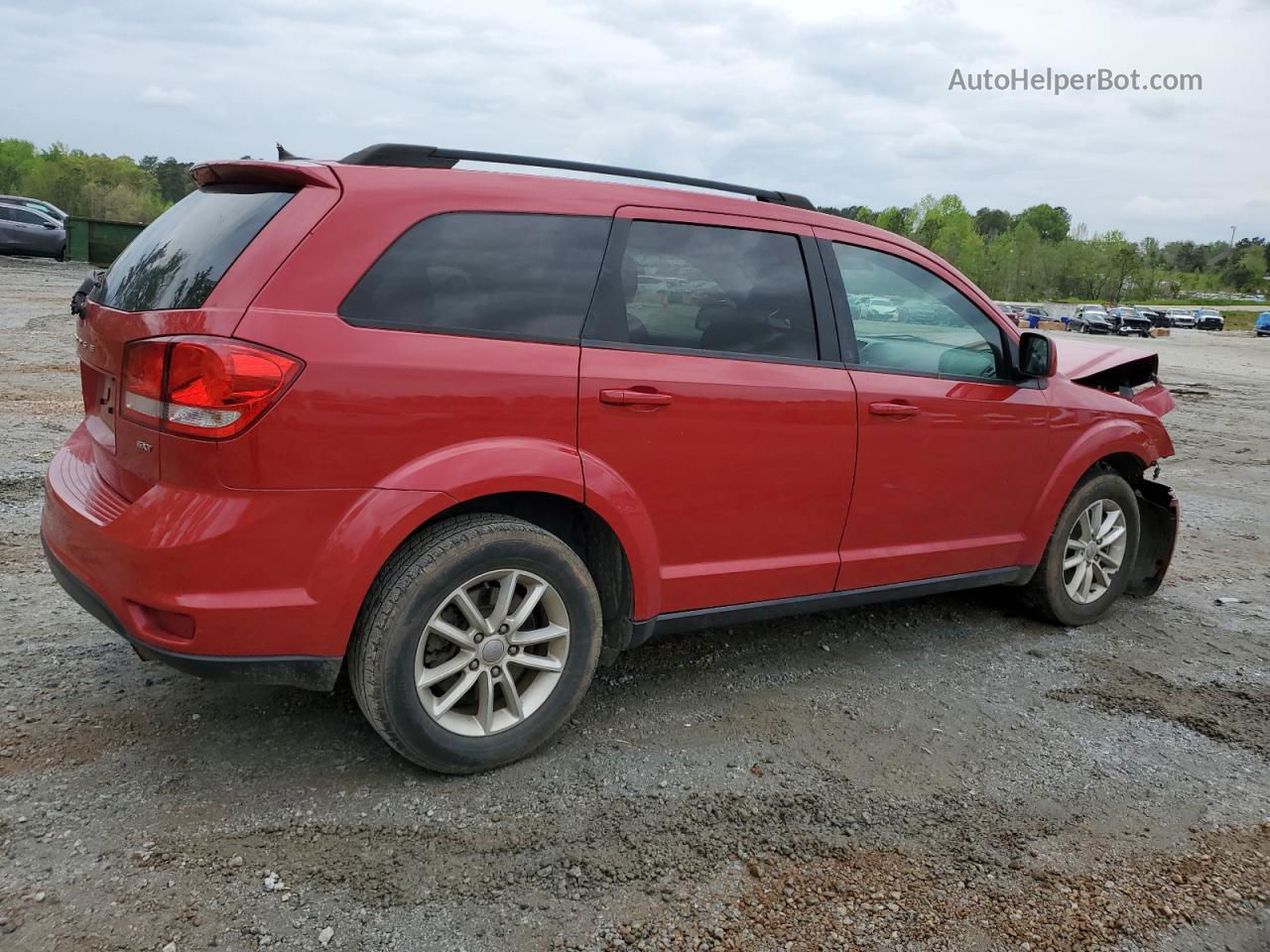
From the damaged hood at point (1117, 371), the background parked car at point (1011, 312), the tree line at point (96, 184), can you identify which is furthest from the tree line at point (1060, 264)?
the damaged hood at point (1117, 371)

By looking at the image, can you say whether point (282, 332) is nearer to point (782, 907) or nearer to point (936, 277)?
point (782, 907)

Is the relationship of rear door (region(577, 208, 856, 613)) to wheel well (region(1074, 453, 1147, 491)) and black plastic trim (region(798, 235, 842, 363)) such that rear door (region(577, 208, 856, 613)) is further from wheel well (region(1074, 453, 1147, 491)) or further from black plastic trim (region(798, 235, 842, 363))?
wheel well (region(1074, 453, 1147, 491))

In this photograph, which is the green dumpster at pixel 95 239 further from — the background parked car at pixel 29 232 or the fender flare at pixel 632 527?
the fender flare at pixel 632 527

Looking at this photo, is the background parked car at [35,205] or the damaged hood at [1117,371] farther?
the background parked car at [35,205]

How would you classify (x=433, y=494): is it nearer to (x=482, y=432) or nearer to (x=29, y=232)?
(x=482, y=432)

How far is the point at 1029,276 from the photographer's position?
110000 millimetres

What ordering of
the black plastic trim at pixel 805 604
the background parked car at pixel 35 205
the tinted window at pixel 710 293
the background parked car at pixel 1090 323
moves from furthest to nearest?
the background parked car at pixel 1090 323, the background parked car at pixel 35 205, the black plastic trim at pixel 805 604, the tinted window at pixel 710 293

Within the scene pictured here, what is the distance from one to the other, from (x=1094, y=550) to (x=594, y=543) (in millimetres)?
2800

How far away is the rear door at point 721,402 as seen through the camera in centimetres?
323

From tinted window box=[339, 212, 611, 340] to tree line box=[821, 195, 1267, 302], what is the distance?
99327mm

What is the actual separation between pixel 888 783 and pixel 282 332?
2.35 metres

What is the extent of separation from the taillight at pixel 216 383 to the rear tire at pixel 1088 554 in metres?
3.63

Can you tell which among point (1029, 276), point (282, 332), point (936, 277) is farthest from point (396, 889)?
point (1029, 276)

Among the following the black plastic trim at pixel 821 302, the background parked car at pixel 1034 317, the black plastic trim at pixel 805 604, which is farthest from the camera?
the background parked car at pixel 1034 317
